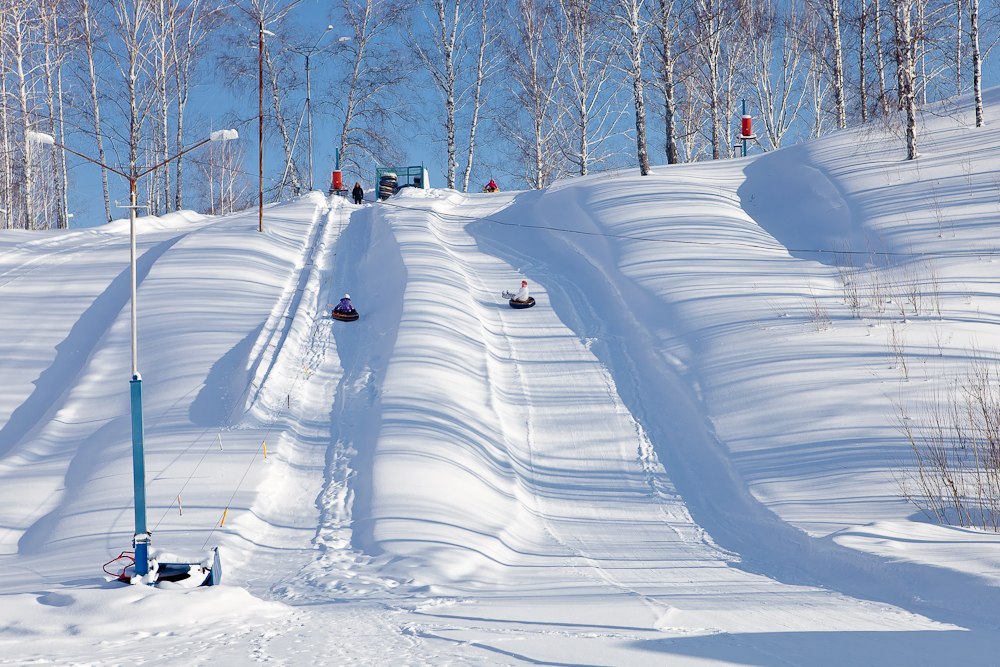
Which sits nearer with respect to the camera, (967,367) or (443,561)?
(443,561)

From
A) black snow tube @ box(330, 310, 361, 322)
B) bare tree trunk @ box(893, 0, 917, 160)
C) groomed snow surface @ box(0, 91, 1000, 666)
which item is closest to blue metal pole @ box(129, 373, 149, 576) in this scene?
groomed snow surface @ box(0, 91, 1000, 666)

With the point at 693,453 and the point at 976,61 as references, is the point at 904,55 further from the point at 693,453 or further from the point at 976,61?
the point at 693,453

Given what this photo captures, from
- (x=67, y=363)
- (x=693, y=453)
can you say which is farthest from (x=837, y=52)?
(x=67, y=363)

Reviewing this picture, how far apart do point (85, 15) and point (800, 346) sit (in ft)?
107

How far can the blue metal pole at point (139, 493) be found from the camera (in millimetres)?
7516

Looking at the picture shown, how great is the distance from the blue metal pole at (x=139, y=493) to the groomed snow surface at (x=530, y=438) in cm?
43

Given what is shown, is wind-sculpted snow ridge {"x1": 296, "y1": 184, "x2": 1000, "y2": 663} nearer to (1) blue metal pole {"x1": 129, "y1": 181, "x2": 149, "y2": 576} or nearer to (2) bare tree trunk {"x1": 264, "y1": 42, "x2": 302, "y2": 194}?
(1) blue metal pole {"x1": 129, "y1": 181, "x2": 149, "y2": 576}

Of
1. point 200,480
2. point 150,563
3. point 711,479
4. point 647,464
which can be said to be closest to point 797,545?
point 711,479

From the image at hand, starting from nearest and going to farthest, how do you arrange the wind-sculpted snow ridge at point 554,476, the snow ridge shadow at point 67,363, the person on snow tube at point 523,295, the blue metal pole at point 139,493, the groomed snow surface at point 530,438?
the groomed snow surface at point 530,438 < the wind-sculpted snow ridge at point 554,476 < the blue metal pole at point 139,493 < the snow ridge shadow at point 67,363 < the person on snow tube at point 523,295

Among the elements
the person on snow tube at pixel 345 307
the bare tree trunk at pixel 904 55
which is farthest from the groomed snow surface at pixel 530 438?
the bare tree trunk at pixel 904 55

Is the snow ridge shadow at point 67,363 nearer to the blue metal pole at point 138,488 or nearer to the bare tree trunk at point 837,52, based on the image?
the blue metal pole at point 138,488

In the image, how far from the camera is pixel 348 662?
596 cm

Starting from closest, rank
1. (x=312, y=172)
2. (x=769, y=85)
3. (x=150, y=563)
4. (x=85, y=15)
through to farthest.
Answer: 1. (x=150, y=563)
2. (x=85, y=15)
3. (x=312, y=172)
4. (x=769, y=85)

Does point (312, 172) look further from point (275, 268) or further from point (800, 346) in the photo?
point (800, 346)
